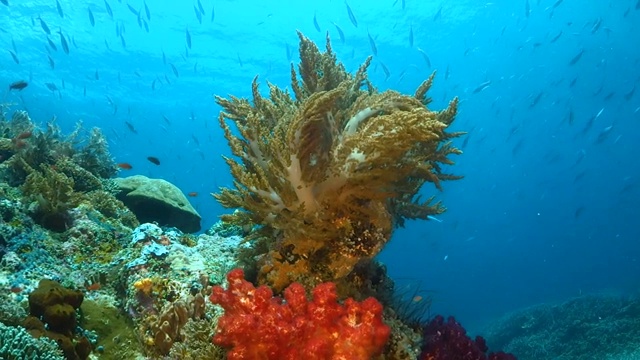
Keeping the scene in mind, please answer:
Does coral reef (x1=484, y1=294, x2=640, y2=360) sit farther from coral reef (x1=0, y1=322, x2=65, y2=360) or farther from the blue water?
coral reef (x1=0, y1=322, x2=65, y2=360)

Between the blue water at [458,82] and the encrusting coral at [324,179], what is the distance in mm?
2177

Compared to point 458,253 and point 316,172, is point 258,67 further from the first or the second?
point 458,253

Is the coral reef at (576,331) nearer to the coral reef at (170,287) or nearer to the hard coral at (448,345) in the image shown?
the hard coral at (448,345)

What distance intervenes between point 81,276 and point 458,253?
123 m

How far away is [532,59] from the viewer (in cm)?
6569

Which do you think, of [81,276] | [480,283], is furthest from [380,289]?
[480,283]

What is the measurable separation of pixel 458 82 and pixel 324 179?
68287 mm

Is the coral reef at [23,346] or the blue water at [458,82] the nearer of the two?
the coral reef at [23,346]

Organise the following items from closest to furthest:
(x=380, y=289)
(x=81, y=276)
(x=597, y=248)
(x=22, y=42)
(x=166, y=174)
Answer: (x=380, y=289)
(x=81, y=276)
(x=22, y=42)
(x=597, y=248)
(x=166, y=174)

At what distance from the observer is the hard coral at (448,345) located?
4.89 metres

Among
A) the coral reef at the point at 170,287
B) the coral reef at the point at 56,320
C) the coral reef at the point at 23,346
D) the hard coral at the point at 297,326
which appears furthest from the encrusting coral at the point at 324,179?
the coral reef at the point at 23,346

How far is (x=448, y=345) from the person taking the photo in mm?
5066

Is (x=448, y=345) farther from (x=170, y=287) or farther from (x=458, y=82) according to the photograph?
(x=458, y=82)

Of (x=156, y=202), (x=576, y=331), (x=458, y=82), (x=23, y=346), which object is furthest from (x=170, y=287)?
(x=458, y=82)
